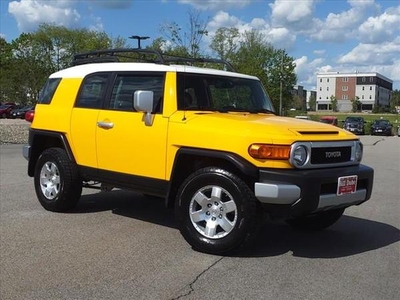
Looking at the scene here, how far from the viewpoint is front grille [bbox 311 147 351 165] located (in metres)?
5.19

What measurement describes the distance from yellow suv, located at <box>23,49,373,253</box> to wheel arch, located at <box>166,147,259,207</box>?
0.5 inches

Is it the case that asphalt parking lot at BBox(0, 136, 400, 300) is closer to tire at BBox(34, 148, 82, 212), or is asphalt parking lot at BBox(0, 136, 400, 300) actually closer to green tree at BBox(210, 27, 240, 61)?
tire at BBox(34, 148, 82, 212)

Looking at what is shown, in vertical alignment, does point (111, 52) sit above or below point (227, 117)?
above

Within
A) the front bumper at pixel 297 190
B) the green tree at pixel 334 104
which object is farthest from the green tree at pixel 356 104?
the front bumper at pixel 297 190

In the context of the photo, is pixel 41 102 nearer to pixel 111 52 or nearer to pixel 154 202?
pixel 111 52

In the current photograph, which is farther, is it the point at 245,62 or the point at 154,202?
the point at 245,62

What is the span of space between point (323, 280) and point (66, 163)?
379 centimetres

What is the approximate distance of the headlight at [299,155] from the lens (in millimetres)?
5000

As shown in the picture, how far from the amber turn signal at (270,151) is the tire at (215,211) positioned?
348mm

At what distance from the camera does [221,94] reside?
20.6 feet

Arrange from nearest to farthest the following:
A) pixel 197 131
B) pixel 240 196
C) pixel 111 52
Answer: pixel 240 196 < pixel 197 131 < pixel 111 52

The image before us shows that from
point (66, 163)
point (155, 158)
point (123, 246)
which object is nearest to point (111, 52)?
point (66, 163)

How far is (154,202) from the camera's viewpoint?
802 centimetres

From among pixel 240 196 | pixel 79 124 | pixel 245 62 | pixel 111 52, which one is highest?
pixel 245 62
